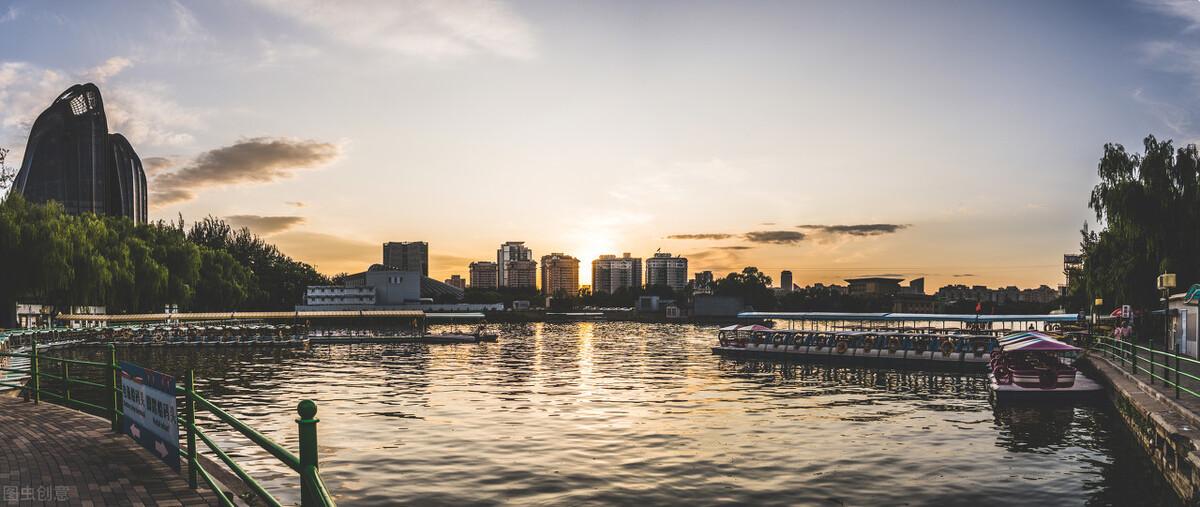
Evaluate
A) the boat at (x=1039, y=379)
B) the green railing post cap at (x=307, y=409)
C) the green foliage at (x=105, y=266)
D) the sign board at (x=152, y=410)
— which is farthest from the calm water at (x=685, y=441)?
the green foliage at (x=105, y=266)

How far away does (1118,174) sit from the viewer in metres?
51.5

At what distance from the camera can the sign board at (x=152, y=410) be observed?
449 inches

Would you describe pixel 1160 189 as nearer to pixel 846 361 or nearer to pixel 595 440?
pixel 846 361

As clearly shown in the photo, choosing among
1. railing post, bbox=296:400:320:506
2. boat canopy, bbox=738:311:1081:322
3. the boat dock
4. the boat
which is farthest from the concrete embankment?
boat canopy, bbox=738:311:1081:322

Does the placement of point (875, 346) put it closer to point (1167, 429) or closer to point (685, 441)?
point (685, 441)

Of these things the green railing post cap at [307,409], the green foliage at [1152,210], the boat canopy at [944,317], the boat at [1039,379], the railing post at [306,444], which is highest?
the green foliage at [1152,210]

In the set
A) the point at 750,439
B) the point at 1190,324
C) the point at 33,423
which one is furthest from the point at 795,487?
the point at 1190,324

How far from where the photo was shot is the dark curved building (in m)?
173

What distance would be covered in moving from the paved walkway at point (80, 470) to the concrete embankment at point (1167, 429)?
17.7m

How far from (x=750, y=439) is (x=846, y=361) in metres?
37.7

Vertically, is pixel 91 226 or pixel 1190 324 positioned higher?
pixel 91 226

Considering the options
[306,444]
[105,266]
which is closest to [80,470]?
[306,444]

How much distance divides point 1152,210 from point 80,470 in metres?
55.4

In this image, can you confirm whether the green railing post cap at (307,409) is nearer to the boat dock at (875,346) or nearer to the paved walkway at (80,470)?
the paved walkway at (80,470)
